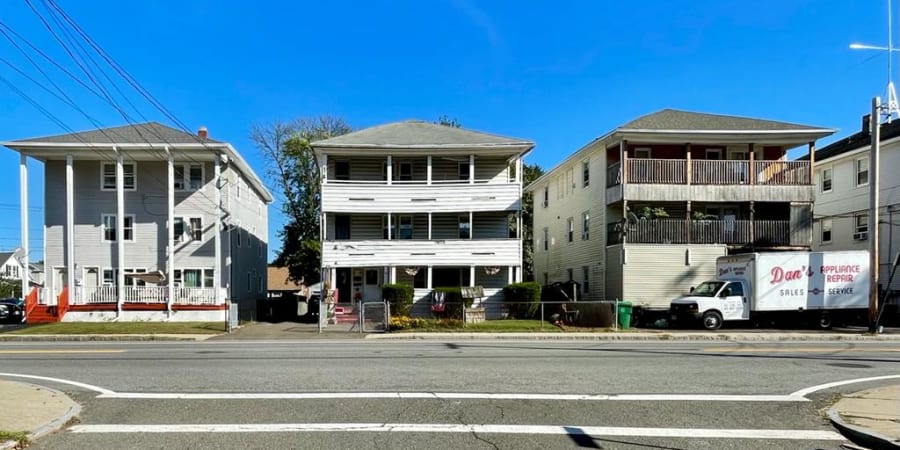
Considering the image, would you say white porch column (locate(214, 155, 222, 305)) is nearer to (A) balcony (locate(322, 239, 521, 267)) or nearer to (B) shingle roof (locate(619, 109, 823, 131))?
(A) balcony (locate(322, 239, 521, 267))

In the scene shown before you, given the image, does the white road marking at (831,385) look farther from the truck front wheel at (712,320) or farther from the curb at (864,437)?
the truck front wheel at (712,320)

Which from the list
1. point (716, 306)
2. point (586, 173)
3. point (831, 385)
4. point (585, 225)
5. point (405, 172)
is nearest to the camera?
point (831, 385)

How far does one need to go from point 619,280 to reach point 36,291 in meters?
26.3

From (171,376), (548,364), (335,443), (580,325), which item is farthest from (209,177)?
(335,443)

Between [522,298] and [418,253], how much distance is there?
5.51 metres

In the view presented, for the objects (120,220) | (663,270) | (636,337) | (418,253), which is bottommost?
(636,337)

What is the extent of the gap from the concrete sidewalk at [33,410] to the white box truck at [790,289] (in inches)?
821

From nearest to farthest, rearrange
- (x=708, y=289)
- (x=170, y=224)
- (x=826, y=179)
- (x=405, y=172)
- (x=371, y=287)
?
(x=708, y=289), (x=170, y=224), (x=371, y=287), (x=405, y=172), (x=826, y=179)

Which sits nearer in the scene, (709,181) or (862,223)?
(709,181)

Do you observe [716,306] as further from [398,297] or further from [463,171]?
[463,171]

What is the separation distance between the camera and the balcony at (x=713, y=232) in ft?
93.9

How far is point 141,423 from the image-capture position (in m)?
7.54

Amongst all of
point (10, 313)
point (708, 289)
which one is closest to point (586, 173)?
point (708, 289)

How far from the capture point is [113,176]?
3070cm
